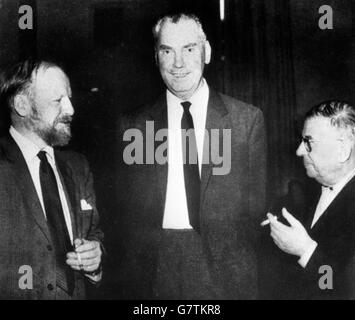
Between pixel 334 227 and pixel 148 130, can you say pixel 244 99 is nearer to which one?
pixel 148 130

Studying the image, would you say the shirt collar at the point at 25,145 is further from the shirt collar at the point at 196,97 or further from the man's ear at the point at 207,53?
the man's ear at the point at 207,53

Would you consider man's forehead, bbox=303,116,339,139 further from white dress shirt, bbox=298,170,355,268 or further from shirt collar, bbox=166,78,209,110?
shirt collar, bbox=166,78,209,110

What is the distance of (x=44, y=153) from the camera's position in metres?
3.67

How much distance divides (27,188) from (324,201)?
1854 mm

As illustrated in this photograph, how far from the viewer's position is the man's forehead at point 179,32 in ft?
12.0

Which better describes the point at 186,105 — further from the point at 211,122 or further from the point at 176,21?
the point at 176,21

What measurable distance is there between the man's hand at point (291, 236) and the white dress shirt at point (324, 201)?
0.03 metres

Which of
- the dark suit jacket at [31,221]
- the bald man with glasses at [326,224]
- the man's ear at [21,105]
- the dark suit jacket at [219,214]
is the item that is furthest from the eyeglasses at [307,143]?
the man's ear at [21,105]

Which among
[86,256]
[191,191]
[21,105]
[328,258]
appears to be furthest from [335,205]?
[21,105]

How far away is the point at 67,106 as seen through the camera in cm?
372

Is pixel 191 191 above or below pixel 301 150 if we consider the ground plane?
below

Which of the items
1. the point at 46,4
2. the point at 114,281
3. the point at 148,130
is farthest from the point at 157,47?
the point at 114,281

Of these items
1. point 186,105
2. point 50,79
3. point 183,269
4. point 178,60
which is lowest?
point 183,269

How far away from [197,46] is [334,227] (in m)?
1.43
